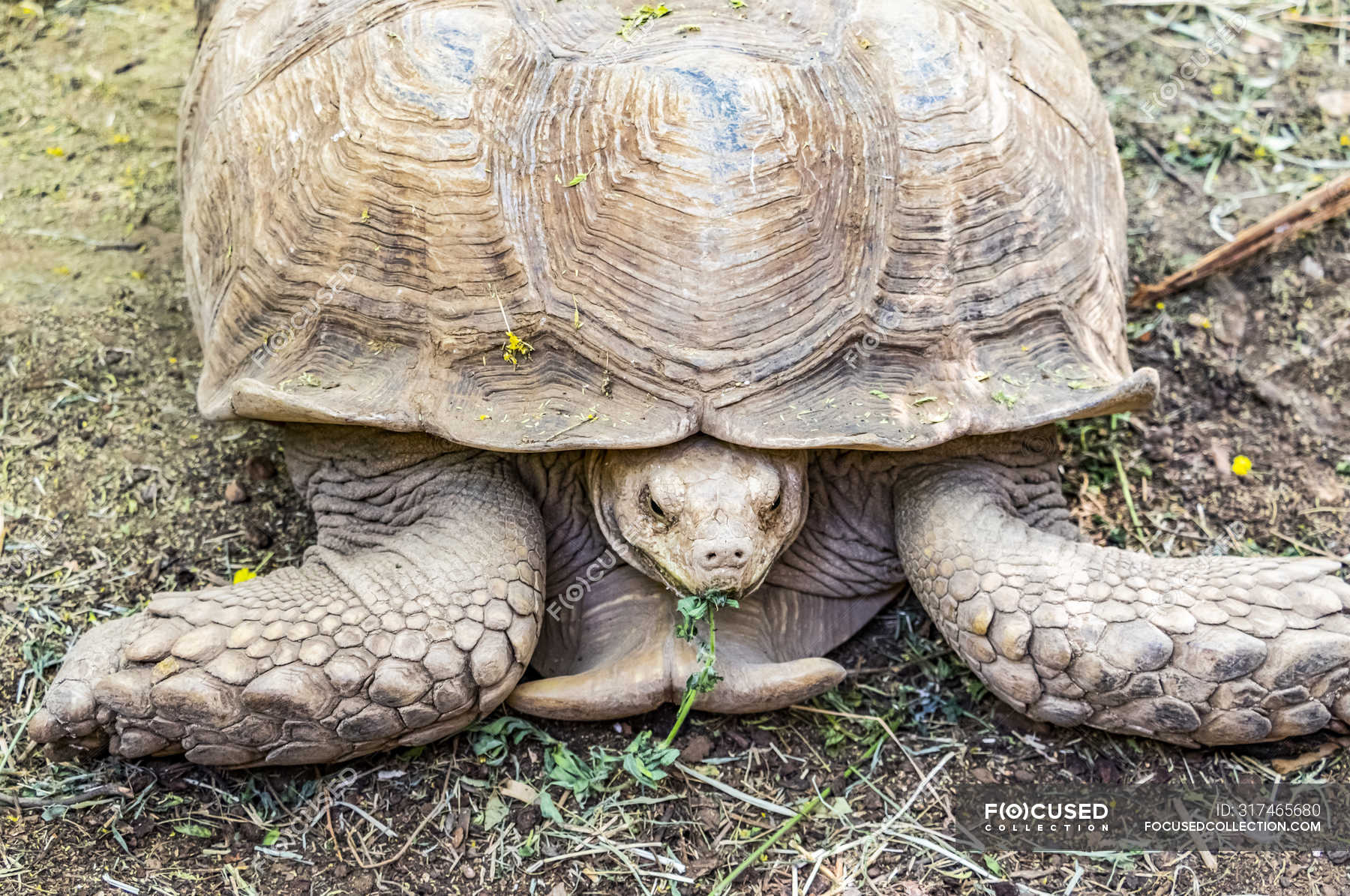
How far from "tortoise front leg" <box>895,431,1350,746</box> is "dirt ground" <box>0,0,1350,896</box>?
0.23m

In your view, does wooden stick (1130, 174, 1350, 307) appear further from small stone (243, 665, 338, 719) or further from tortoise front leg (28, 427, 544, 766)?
small stone (243, 665, 338, 719)

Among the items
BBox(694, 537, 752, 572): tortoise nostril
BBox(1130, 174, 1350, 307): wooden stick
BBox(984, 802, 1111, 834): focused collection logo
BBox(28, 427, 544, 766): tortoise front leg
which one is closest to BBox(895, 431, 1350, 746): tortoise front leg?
BBox(984, 802, 1111, 834): focused collection logo

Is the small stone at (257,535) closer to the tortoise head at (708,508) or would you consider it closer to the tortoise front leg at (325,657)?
the tortoise front leg at (325,657)

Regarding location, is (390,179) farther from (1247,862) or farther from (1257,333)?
(1257,333)

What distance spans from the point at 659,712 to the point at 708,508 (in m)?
0.75

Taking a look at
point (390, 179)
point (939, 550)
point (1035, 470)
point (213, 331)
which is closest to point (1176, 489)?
point (1035, 470)

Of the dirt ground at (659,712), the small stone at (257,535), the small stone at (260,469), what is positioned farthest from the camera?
the small stone at (260,469)

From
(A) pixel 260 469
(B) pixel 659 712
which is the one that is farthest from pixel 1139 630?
(A) pixel 260 469

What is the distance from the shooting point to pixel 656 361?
273 centimetres

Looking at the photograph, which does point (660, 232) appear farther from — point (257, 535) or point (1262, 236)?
point (1262, 236)

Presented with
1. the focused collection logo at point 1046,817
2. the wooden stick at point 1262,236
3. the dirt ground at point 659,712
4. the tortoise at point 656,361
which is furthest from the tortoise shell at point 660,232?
the wooden stick at point 1262,236

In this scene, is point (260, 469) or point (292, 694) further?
point (260, 469)

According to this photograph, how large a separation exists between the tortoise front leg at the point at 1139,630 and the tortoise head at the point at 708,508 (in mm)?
468

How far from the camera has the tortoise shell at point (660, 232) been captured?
273cm
